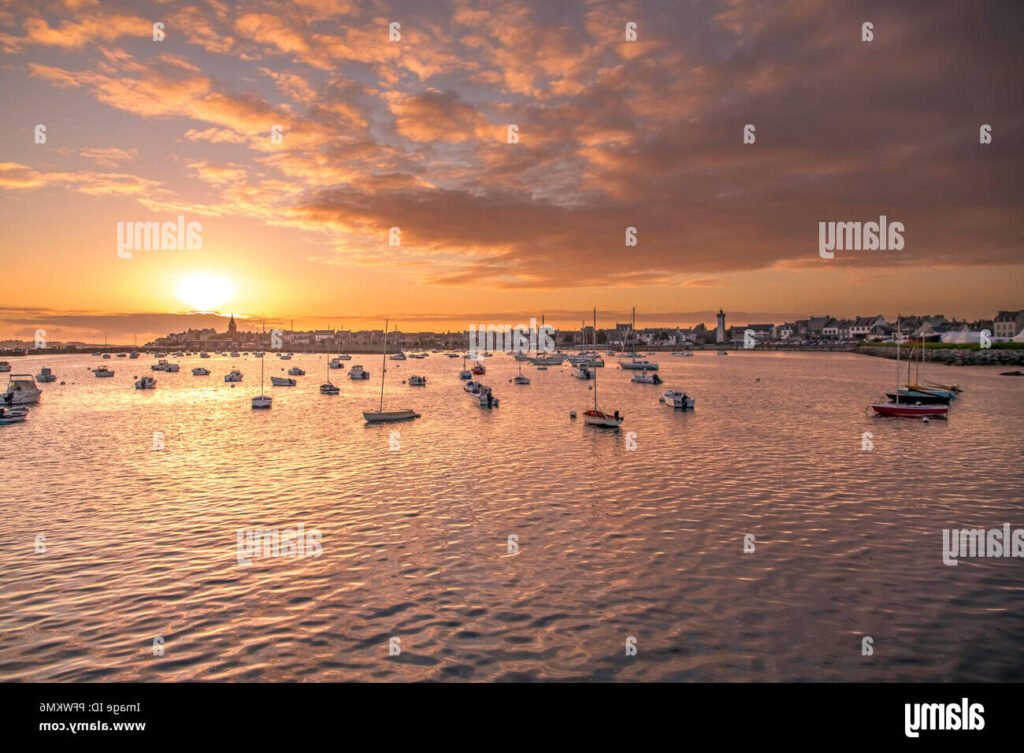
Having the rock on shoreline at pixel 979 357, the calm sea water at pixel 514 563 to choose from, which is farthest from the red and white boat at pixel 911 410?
the rock on shoreline at pixel 979 357

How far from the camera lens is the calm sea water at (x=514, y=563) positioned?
41.5 ft

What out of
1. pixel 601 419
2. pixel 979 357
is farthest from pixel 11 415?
pixel 979 357

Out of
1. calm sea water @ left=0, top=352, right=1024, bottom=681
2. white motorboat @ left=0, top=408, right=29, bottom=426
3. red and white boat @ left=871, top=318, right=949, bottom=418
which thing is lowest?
calm sea water @ left=0, top=352, right=1024, bottom=681

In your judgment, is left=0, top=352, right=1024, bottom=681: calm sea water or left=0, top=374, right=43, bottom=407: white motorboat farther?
left=0, top=374, right=43, bottom=407: white motorboat

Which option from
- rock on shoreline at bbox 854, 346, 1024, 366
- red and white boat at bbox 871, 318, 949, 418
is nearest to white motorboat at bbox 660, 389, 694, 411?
red and white boat at bbox 871, 318, 949, 418

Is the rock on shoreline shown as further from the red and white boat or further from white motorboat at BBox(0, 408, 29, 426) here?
white motorboat at BBox(0, 408, 29, 426)

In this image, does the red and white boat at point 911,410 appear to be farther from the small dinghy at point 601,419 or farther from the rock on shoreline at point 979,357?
the rock on shoreline at point 979,357

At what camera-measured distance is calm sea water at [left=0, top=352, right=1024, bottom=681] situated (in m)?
12.7

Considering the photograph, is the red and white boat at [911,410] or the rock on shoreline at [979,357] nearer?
the red and white boat at [911,410]

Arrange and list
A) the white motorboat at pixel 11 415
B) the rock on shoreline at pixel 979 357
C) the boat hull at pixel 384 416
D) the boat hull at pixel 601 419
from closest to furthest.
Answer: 1. the boat hull at pixel 601 419
2. the boat hull at pixel 384 416
3. the white motorboat at pixel 11 415
4. the rock on shoreline at pixel 979 357
